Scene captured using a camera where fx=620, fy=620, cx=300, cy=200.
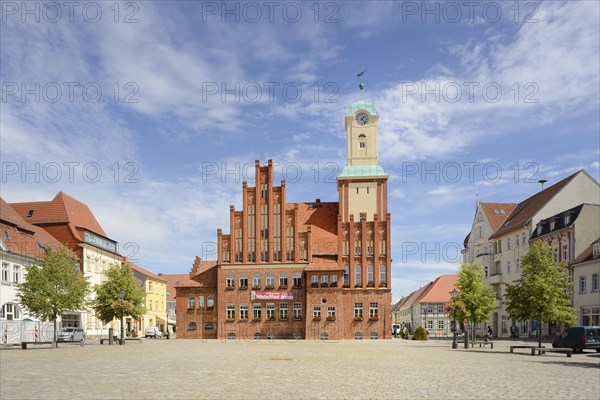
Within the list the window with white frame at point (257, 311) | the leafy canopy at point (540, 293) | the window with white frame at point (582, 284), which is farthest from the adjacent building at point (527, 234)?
the window with white frame at point (257, 311)

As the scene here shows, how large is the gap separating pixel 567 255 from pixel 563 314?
2379 cm

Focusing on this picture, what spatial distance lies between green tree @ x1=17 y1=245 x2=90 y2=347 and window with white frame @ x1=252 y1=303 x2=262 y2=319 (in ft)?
84.7

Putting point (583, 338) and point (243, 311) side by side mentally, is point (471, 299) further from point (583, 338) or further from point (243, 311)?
point (243, 311)

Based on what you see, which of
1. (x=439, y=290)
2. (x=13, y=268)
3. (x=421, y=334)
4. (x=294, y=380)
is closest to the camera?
(x=294, y=380)

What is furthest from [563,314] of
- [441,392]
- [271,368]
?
[441,392]

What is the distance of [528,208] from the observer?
71188 millimetres

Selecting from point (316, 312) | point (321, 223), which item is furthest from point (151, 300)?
point (316, 312)

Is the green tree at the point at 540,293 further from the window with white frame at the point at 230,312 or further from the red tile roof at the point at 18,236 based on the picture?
the red tile roof at the point at 18,236

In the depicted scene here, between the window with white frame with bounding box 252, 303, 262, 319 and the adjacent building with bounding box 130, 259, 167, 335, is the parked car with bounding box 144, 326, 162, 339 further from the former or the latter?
the window with white frame with bounding box 252, 303, 262, 319

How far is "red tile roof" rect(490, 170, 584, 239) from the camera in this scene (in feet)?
217

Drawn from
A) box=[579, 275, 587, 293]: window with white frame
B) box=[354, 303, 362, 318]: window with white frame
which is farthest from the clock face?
box=[579, 275, 587, 293]: window with white frame

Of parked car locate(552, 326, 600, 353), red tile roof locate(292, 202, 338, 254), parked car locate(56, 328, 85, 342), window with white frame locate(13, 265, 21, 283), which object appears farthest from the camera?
red tile roof locate(292, 202, 338, 254)

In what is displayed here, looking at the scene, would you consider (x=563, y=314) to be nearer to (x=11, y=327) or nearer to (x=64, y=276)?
(x=64, y=276)

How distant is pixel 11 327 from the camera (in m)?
47.4
